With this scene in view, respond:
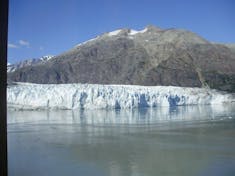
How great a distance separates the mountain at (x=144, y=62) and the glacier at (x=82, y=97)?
2.91m

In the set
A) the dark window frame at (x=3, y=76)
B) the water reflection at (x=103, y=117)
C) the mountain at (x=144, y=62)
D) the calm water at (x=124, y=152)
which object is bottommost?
the calm water at (x=124, y=152)

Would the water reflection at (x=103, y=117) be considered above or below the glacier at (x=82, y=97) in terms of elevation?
below

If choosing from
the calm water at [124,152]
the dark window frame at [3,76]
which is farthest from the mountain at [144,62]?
the dark window frame at [3,76]

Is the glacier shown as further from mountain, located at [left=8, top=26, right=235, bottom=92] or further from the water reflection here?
mountain, located at [left=8, top=26, right=235, bottom=92]

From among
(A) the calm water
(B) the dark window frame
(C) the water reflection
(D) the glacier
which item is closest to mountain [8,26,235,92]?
(D) the glacier

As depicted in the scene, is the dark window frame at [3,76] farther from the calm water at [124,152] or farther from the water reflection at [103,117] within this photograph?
the water reflection at [103,117]

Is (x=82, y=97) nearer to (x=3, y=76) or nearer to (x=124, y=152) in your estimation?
(x=124, y=152)

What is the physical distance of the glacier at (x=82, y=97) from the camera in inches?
394

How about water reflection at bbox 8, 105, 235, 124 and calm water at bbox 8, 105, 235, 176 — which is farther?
water reflection at bbox 8, 105, 235, 124

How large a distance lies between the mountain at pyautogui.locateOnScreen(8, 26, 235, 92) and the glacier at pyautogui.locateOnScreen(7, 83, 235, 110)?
2.91 metres

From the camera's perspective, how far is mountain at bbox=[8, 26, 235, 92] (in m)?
15.0

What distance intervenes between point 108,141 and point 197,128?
185 centimetres

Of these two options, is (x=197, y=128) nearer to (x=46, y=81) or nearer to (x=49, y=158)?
(x=49, y=158)

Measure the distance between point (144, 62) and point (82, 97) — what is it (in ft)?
31.0
